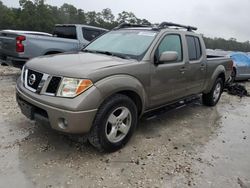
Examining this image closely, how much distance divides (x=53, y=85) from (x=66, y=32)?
19.9 ft

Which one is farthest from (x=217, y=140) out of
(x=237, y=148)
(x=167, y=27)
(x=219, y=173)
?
(x=167, y=27)

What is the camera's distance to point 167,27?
193 inches

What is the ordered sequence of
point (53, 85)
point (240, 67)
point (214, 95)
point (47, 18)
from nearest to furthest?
point (53, 85), point (214, 95), point (240, 67), point (47, 18)

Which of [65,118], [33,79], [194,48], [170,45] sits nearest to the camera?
[65,118]

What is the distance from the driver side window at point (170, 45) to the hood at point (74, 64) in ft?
2.49

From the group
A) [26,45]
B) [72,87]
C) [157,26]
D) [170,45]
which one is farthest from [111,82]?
[26,45]

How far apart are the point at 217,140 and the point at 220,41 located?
32.8 meters

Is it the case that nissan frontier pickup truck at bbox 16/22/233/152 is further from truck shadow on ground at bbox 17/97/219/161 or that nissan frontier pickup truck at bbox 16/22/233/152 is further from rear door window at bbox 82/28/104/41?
rear door window at bbox 82/28/104/41

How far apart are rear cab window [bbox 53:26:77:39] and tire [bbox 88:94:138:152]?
18.1 feet

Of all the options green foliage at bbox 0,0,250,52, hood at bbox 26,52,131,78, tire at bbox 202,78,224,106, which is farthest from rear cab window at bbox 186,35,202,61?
green foliage at bbox 0,0,250,52

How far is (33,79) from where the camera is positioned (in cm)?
366

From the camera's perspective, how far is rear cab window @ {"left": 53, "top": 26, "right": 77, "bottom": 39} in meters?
8.81

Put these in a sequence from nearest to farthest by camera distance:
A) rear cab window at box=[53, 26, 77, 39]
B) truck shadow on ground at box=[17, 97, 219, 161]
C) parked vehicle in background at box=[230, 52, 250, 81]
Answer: truck shadow on ground at box=[17, 97, 219, 161] → rear cab window at box=[53, 26, 77, 39] → parked vehicle in background at box=[230, 52, 250, 81]

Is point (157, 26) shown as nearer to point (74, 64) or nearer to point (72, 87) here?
point (74, 64)
